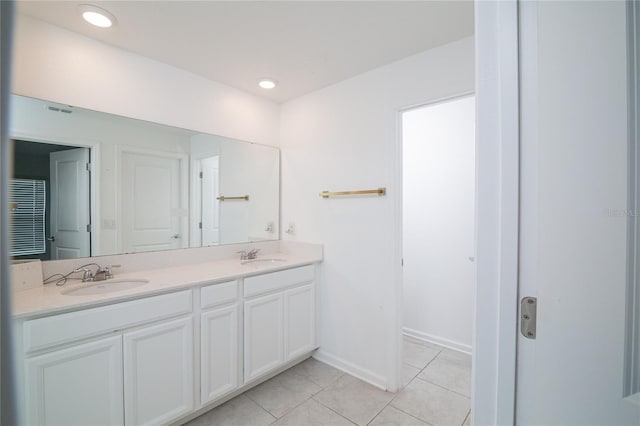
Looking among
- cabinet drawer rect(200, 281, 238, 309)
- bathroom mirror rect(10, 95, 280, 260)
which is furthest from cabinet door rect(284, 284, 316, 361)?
bathroom mirror rect(10, 95, 280, 260)

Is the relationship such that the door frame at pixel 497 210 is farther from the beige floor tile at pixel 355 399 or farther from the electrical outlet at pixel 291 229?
the electrical outlet at pixel 291 229

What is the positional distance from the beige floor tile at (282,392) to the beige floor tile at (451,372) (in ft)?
3.05

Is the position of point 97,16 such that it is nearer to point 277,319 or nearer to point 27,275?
point 27,275

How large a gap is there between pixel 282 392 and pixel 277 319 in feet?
1.68

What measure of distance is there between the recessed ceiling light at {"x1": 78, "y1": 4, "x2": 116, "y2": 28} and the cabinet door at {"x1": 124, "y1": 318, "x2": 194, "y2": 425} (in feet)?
5.81

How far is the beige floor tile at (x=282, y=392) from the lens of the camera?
6.17 ft

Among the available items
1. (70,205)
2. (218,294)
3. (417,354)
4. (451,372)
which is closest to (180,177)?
(70,205)

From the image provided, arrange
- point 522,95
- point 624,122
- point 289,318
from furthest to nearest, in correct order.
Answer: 1. point 289,318
2. point 522,95
3. point 624,122

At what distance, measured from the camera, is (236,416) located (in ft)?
5.86

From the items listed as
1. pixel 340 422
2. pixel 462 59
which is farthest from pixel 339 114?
pixel 340 422

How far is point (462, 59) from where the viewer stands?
70.4 inches

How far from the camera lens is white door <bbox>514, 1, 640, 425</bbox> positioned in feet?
1.83

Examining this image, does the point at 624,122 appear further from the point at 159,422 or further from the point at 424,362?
the point at 424,362

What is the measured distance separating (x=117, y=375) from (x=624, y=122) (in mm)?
2122
